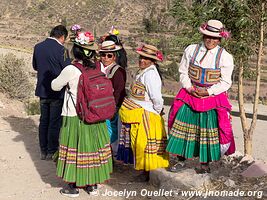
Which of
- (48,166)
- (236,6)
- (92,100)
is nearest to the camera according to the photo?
(92,100)

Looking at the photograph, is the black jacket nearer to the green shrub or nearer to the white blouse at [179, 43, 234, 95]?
the white blouse at [179, 43, 234, 95]

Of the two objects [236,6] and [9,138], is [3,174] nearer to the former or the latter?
[9,138]

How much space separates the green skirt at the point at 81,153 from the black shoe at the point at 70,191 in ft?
0.80

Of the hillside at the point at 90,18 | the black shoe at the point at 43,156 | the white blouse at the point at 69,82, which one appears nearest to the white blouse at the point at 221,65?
the white blouse at the point at 69,82

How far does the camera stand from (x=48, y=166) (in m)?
6.15

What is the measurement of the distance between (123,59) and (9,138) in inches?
122

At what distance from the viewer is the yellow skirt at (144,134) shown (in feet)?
16.7

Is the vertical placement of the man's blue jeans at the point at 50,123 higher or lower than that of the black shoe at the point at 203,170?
higher

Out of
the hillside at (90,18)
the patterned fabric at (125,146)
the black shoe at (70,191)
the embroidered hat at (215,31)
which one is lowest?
the black shoe at (70,191)

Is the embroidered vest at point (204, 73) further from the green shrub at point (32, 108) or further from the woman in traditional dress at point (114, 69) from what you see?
the green shrub at point (32, 108)

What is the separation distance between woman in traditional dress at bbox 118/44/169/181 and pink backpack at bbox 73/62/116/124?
0.56 meters

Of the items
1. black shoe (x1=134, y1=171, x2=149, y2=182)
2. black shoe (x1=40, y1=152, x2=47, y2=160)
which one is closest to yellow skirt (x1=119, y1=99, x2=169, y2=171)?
black shoe (x1=134, y1=171, x2=149, y2=182)

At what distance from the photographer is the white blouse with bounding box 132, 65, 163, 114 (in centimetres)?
496

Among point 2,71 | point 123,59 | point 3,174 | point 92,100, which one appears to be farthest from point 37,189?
point 2,71
